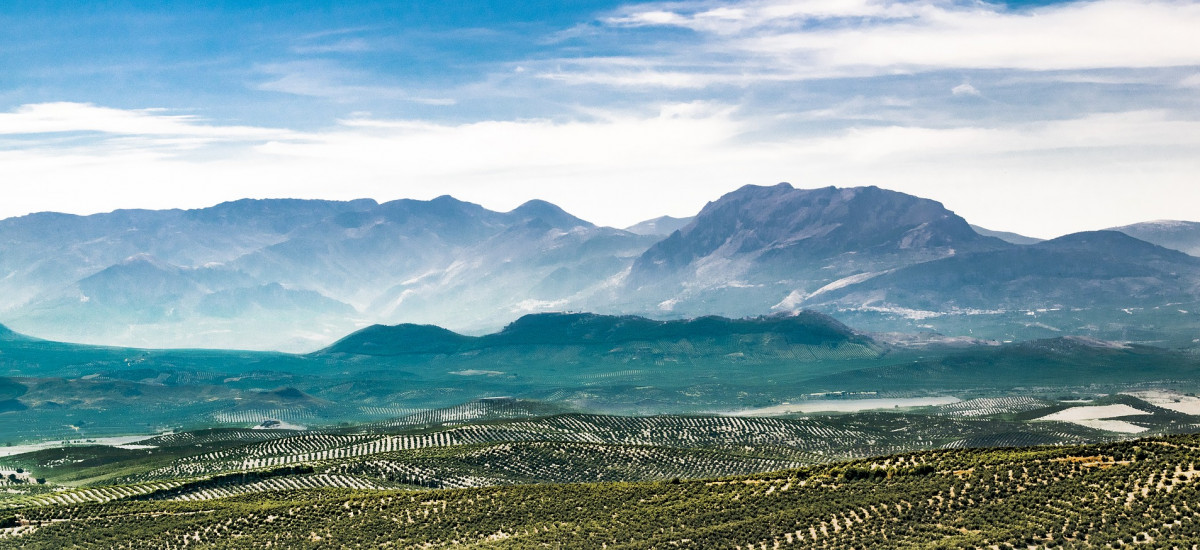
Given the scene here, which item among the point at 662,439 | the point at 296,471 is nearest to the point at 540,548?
the point at 296,471

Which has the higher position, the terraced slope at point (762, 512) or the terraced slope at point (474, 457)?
the terraced slope at point (762, 512)

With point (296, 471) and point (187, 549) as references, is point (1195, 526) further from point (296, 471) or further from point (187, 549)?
point (296, 471)

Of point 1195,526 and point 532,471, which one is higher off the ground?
point 1195,526

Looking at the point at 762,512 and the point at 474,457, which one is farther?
the point at 474,457

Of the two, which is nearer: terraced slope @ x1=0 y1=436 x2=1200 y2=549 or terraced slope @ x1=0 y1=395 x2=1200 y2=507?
terraced slope @ x1=0 y1=436 x2=1200 y2=549

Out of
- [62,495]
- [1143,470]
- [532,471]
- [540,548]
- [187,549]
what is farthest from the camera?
[532,471]

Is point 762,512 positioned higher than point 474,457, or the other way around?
point 762,512

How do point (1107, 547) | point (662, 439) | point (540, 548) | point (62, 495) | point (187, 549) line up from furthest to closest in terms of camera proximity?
point (662, 439) < point (62, 495) < point (187, 549) < point (540, 548) < point (1107, 547)

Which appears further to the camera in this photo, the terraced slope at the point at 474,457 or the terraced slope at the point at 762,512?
the terraced slope at the point at 474,457
